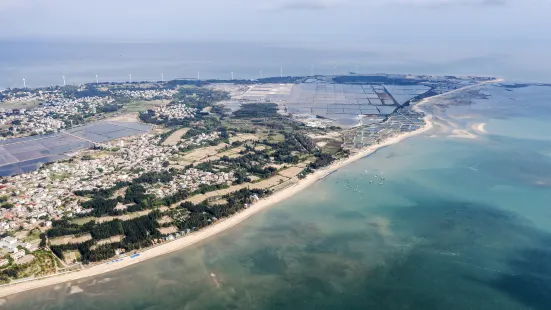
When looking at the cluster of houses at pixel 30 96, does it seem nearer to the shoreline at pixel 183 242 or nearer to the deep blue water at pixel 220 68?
the deep blue water at pixel 220 68

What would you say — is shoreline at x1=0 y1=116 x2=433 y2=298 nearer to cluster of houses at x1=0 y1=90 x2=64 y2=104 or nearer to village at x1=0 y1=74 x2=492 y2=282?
village at x1=0 y1=74 x2=492 y2=282

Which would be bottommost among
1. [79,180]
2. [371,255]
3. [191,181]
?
[371,255]

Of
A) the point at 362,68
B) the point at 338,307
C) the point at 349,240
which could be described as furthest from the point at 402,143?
the point at 362,68

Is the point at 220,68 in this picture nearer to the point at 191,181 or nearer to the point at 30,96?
the point at 30,96

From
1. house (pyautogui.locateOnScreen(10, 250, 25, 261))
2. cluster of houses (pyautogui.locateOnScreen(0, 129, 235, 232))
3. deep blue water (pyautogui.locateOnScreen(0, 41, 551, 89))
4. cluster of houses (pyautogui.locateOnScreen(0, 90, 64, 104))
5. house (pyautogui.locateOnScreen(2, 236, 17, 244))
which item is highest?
deep blue water (pyautogui.locateOnScreen(0, 41, 551, 89))

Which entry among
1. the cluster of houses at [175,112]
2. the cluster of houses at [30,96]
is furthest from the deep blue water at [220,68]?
the cluster of houses at [175,112]

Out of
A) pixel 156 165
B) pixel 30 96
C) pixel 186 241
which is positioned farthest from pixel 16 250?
pixel 30 96

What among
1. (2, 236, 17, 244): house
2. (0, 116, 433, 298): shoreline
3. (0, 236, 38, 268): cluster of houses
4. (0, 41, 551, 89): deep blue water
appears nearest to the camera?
(0, 116, 433, 298): shoreline

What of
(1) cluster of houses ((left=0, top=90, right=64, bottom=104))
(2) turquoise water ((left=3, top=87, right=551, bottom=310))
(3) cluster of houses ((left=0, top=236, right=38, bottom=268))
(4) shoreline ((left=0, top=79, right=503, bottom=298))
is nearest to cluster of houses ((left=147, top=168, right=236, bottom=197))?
(4) shoreline ((left=0, top=79, right=503, bottom=298))

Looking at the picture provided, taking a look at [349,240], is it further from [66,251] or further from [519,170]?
[519,170]
